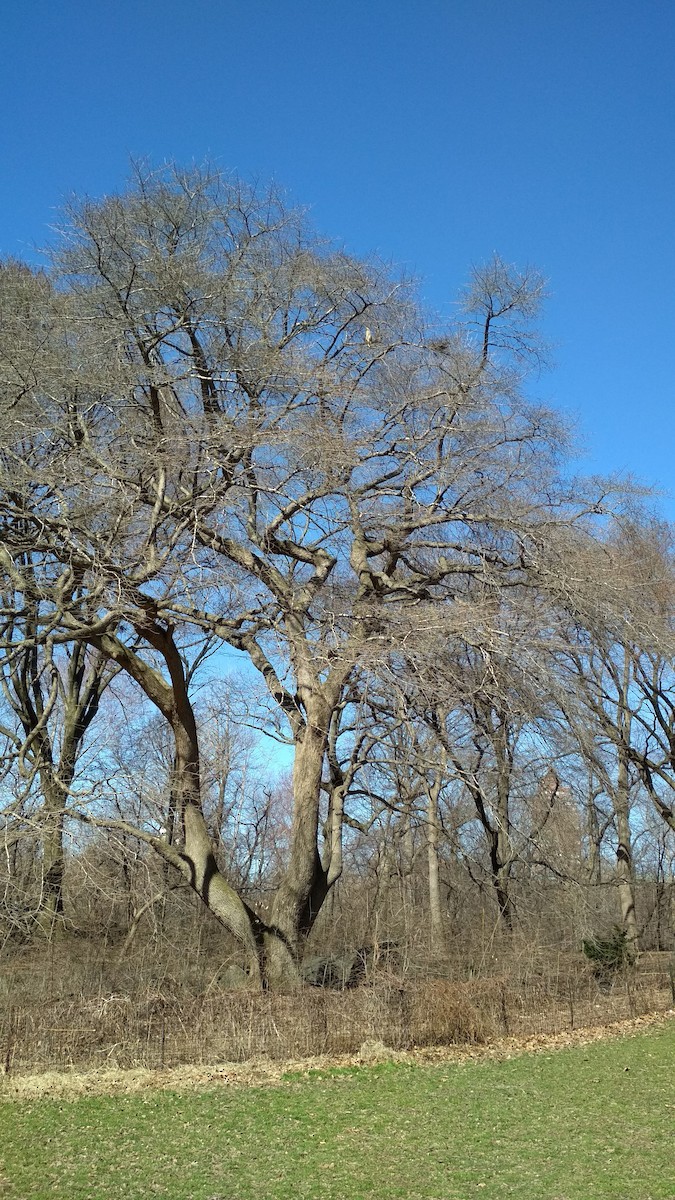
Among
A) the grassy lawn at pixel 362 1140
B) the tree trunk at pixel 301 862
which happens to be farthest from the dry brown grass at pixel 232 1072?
the tree trunk at pixel 301 862

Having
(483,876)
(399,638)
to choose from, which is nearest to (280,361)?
(399,638)

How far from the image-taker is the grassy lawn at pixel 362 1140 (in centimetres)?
642

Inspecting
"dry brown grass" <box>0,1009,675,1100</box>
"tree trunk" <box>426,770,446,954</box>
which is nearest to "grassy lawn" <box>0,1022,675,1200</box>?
"dry brown grass" <box>0,1009,675,1100</box>

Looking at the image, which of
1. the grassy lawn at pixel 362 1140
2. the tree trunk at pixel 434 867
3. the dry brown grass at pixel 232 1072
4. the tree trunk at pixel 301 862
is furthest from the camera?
the tree trunk at pixel 434 867

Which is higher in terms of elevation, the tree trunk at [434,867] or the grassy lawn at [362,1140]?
the tree trunk at [434,867]

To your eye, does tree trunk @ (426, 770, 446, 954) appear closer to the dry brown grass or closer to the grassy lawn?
the dry brown grass

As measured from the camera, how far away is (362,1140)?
769 cm

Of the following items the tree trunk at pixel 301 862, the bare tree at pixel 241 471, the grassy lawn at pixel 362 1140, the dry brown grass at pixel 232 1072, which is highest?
the bare tree at pixel 241 471

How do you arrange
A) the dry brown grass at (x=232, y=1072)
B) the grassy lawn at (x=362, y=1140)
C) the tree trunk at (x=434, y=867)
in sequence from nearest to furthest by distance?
the grassy lawn at (x=362, y=1140) → the dry brown grass at (x=232, y=1072) → the tree trunk at (x=434, y=867)

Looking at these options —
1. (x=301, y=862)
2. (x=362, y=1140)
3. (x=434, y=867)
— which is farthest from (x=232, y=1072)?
(x=434, y=867)

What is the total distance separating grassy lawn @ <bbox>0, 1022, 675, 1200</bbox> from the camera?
6.42m

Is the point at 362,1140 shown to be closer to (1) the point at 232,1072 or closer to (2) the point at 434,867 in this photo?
(1) the point at 232,1072

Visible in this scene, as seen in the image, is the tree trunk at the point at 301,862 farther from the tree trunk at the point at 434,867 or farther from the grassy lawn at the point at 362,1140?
the grassy lawn at the point at 362,1140

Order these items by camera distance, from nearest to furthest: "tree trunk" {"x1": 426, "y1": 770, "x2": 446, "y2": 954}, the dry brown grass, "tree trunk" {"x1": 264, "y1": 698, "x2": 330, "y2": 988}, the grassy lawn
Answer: the grassy lawn < the dry brown grass < "tree trunk" {"x1": 264, "y1": 698, "x2": 330, "y2": 988} < "tree trunk" {"x1": 426, "y1": 770, "x2": 446, "y2": 954}
